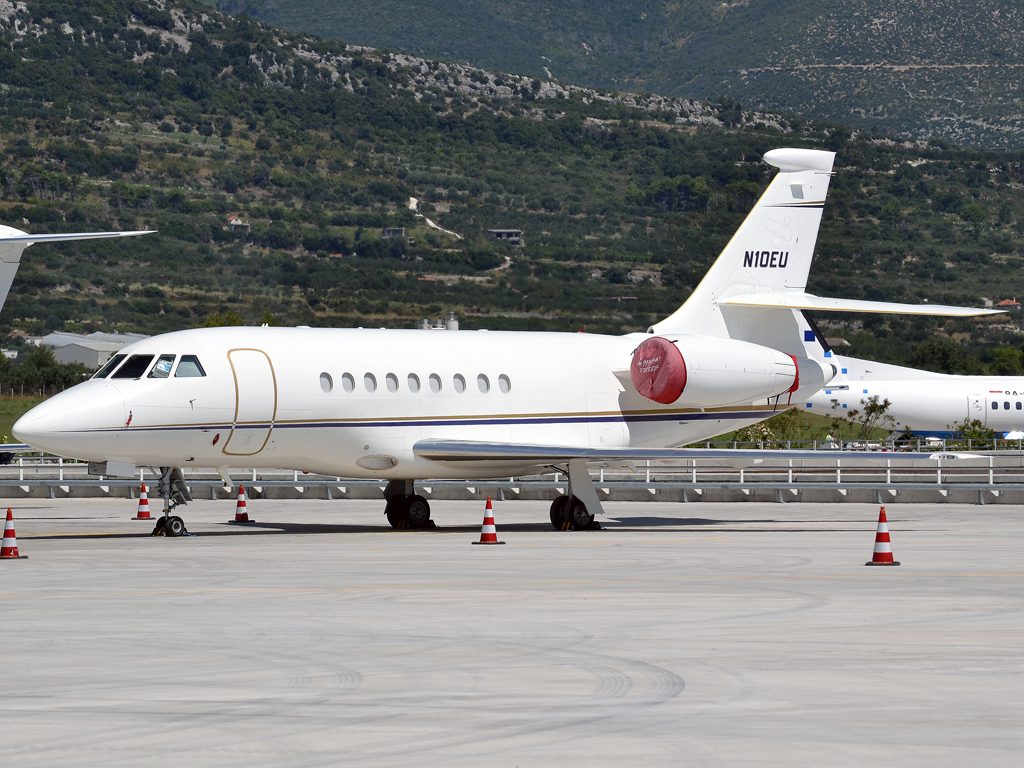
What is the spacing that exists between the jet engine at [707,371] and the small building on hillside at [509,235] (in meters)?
74.7

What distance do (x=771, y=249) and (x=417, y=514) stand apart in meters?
9.42

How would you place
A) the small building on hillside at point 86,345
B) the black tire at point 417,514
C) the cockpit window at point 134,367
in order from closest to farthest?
1. the cockpit window at point 134,367
2. the black tire at point 417,514
3. the small building on hillside at point 86,345

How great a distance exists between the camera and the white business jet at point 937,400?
63719 mm

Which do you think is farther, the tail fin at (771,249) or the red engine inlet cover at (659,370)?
the tail fin at (771,249)

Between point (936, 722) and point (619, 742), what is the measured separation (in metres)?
1.95

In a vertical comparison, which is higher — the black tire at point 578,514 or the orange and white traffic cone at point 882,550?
the orange and white traffic cone at point 882,550

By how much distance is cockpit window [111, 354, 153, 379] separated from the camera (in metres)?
21.9

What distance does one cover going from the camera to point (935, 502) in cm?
3391

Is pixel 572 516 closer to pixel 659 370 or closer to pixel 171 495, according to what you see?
pixel 659 370

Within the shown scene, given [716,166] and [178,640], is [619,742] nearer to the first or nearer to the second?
[178,640]

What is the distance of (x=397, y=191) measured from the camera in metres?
121

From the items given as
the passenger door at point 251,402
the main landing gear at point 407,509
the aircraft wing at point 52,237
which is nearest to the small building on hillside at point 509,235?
the aircraft wing at point 52,237

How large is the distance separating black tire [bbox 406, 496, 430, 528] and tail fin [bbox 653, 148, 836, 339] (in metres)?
6.39

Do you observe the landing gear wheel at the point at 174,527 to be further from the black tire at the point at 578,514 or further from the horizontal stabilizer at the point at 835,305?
the horizontal stabilizer at the point at 835,305
